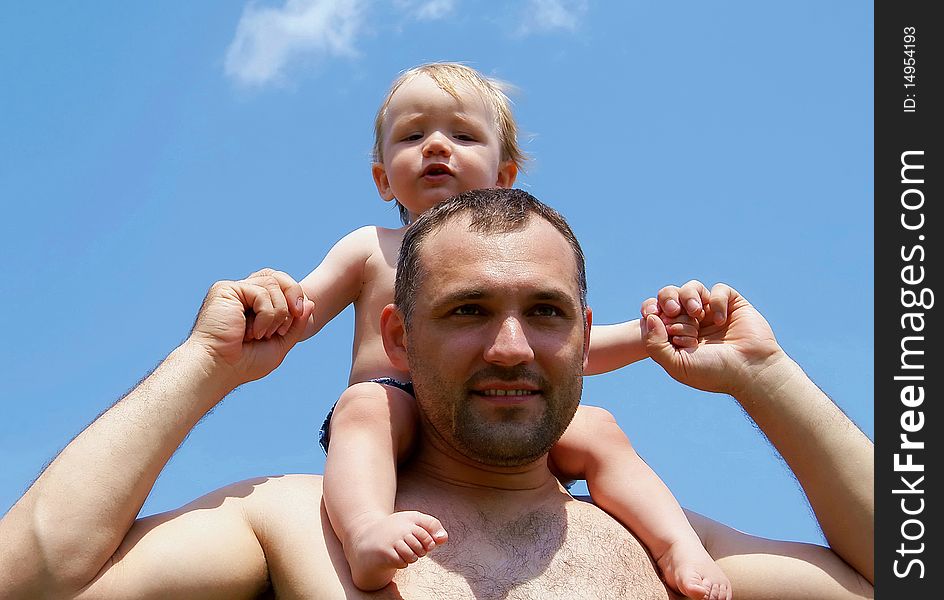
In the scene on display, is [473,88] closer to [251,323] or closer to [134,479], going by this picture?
[251,323]

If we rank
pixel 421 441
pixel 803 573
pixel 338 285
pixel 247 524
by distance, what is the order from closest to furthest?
pixel 247 524, pixel 803 573, pixel 421 441, pixel 338 285

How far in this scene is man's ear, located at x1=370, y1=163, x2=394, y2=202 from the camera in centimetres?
514

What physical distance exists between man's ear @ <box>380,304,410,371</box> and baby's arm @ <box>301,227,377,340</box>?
539 millimetres

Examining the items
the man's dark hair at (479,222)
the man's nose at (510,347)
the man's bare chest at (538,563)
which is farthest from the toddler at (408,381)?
the man's nose at (510,347)

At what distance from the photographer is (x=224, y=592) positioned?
11.1 ft

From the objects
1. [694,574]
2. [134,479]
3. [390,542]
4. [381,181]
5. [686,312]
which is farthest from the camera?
[381,181]

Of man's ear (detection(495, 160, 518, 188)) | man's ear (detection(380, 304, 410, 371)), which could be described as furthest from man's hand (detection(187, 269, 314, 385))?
man's ear (detection(495, 160, 518, 188))

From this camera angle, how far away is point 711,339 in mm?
4105

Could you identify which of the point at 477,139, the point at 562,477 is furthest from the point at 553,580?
the point at 477,139

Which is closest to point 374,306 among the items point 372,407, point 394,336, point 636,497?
point 394,336

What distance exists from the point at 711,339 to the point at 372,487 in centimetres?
149

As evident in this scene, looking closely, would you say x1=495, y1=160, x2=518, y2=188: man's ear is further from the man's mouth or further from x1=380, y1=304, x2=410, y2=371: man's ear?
the man's mouth
